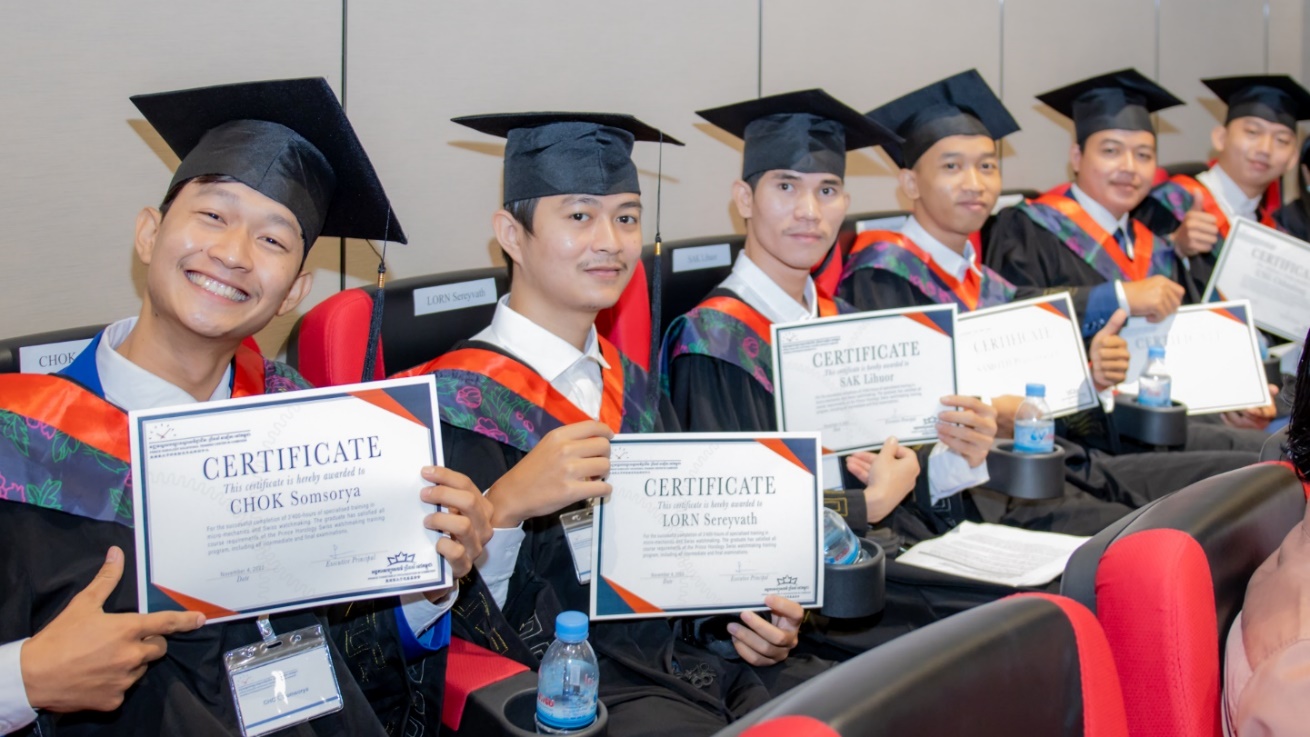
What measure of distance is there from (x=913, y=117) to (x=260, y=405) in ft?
9.24

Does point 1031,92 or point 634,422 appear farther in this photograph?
point 1031,92

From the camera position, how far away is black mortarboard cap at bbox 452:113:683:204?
2361 millimetres

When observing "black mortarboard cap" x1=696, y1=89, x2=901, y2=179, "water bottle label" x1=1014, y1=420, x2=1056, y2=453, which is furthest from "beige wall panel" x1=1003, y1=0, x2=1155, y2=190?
"water bottle label" x1=1014, y1=420, x2=1056, y2=453

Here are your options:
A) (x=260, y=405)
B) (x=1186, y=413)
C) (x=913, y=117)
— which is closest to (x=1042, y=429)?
(x=1186, y=413)

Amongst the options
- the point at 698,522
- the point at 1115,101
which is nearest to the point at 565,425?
the point at 698,522

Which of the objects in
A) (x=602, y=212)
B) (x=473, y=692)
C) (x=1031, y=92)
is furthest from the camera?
(x=1031, y=92)

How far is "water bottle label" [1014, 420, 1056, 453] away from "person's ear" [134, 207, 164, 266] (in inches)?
81.1

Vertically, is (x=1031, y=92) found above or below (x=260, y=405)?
above

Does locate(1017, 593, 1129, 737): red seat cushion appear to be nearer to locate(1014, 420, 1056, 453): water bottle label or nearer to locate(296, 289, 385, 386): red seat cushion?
locate(296, 289, 385, 386): red seat cushion

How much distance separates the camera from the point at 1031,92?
5496 millimetres

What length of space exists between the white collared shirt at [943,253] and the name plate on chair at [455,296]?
65.0 inches

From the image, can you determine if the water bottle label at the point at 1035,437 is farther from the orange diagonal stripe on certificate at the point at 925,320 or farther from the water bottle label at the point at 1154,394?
the water bottle label at the point at 1154,394

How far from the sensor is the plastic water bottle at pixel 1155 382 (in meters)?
3.49

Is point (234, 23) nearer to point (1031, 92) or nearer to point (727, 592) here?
point (727, 592)
